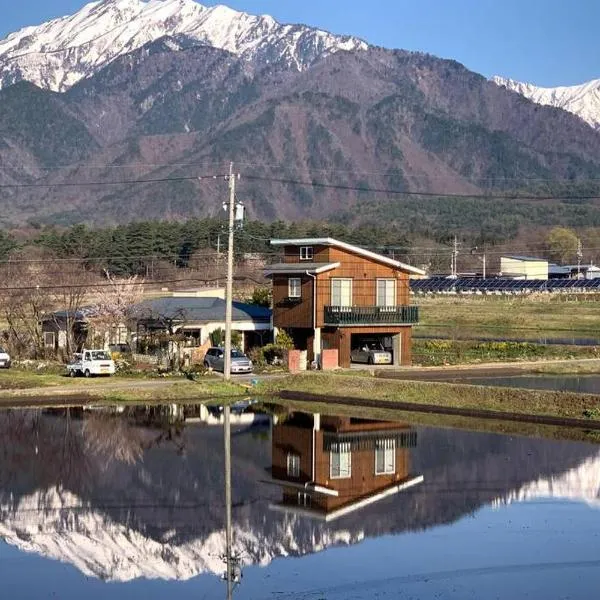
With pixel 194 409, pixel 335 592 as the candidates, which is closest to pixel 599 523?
pixel 335 592

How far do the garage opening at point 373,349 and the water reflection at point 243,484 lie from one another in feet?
49.3

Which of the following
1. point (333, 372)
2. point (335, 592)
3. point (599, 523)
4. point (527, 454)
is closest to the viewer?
point (335, 592)

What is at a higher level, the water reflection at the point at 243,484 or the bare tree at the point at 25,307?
the bare tree at the point at 25,307

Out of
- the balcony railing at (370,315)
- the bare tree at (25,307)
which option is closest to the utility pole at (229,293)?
the balcony railing at (370,315)

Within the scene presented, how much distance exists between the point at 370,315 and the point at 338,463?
70.6 feet

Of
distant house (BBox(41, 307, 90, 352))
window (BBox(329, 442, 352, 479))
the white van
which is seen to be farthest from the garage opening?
window (BBox(329, 442, 352, 479))

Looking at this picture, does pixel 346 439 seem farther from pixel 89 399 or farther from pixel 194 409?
pixel 89 399

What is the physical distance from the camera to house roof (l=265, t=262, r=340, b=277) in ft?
151

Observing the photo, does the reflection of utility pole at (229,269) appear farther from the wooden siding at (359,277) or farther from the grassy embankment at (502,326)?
the grassy embankment at (502,326)

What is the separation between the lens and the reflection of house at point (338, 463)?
2183 centimetres

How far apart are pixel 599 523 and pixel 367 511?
388cm

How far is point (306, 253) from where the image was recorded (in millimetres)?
47781

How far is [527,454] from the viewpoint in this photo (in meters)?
26.4

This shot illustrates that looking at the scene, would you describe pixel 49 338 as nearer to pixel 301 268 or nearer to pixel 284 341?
A: pixel 284 341
